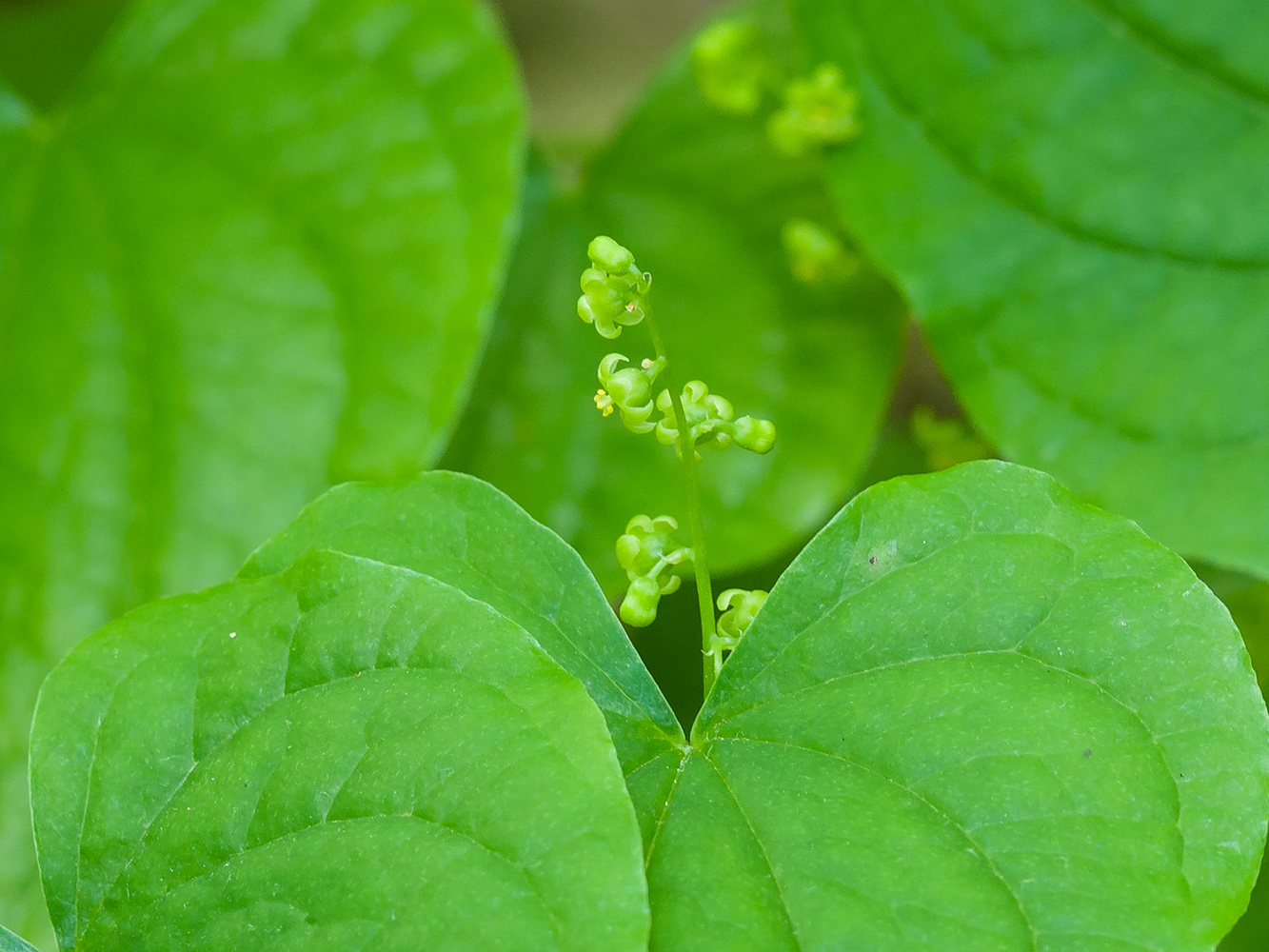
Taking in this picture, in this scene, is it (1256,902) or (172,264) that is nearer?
(1256,902)

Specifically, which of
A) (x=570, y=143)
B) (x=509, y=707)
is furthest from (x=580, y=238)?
(x=509, y=707)

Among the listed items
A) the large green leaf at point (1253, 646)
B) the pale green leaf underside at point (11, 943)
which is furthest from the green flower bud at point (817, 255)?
the pale green leaf underside at point (11, 943)

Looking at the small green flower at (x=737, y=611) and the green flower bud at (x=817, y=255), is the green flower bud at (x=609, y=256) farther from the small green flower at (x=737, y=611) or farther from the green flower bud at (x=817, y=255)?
the green flower bud at (x=817, y=255)

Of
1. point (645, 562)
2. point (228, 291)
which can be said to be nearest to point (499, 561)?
point (645, 562)

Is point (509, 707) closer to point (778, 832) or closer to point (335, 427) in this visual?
point (778, 832)

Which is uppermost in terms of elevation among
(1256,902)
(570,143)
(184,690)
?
(184,690)

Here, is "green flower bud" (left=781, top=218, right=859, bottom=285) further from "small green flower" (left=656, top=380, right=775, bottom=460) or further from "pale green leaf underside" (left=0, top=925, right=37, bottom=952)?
"pale green leaf underside" (left=0, top=925, right=37, bottom=952)
